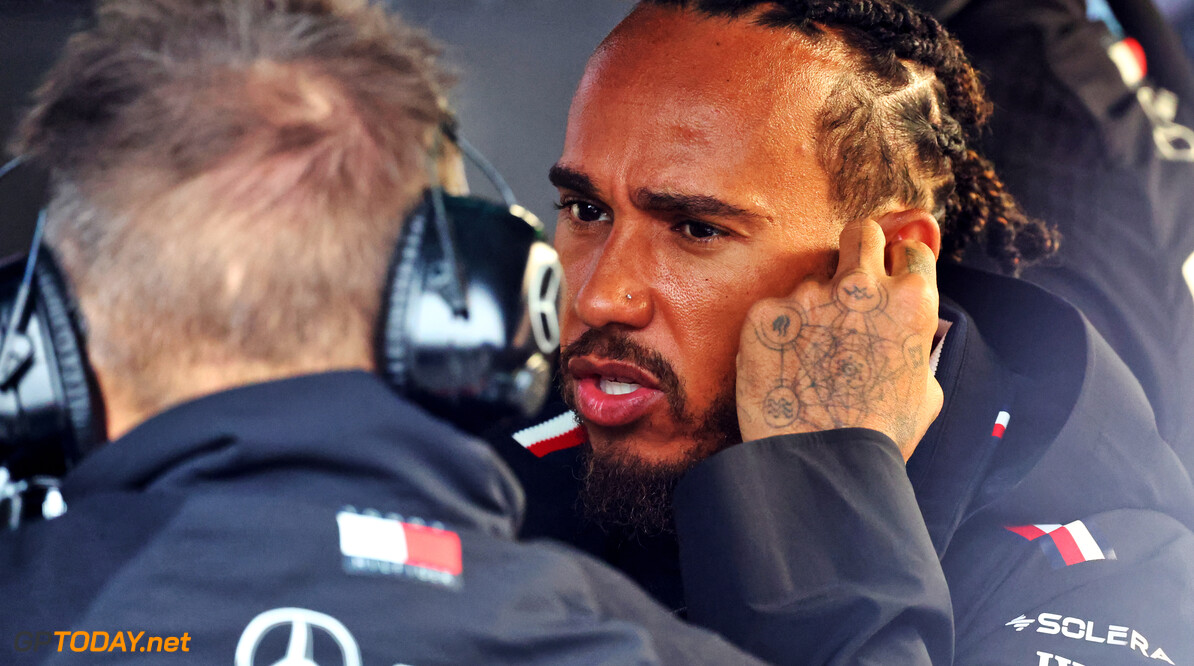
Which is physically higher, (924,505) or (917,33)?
(917,33)

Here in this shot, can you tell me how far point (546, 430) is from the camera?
605mm

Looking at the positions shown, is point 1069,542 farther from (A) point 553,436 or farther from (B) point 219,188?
(B) point 219,188

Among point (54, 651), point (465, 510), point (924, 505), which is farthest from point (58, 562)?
point (924, 505)

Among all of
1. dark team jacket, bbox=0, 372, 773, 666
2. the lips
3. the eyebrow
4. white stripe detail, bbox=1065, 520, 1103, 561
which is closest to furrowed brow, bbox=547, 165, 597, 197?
the eyebrow

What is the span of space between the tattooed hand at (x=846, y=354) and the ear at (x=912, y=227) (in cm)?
6

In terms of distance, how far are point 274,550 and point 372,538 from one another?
0.13 feet

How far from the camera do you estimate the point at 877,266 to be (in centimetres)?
73

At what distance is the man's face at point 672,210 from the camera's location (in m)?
0.66

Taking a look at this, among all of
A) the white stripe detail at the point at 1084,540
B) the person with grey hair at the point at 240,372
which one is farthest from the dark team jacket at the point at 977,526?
the person with grey hair at the point at 240,372

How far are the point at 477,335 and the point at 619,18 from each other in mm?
313

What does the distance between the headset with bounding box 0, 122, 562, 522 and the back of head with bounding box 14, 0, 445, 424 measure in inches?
0.4

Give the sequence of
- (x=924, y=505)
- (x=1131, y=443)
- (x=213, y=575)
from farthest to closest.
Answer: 1. (x=1131, y=443)
2. (x=924, y=505)
3. (x=213, y=575)

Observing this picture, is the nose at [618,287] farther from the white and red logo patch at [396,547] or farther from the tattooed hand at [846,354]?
the white and red logo patch at [396,547]

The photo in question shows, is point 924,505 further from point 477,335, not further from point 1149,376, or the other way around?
point 477,335
